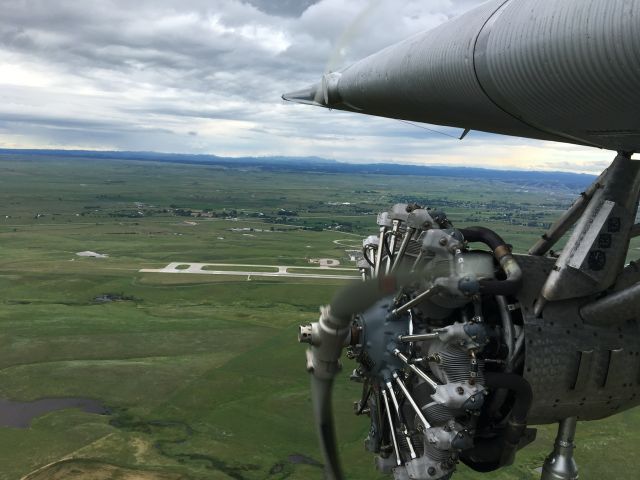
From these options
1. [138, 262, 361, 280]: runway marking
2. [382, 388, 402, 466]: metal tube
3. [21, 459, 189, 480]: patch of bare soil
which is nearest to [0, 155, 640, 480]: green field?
[21, 459, 189, 480]: patch of bare soil

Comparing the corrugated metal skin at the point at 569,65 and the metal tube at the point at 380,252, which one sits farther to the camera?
the metal tube at the point at 380,252

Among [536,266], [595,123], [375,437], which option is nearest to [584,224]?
[536,266]

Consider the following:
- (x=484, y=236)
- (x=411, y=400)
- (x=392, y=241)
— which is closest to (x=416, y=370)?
(x=411, y=400)

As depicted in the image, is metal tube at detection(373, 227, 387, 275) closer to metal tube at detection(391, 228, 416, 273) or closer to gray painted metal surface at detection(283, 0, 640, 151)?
metal tube at detection(391, 228, 416, 273)

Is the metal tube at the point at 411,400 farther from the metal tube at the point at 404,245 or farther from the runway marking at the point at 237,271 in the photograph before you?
the runway marking at the point at 237,271

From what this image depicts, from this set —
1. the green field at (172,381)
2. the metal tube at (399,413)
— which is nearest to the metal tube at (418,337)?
the metal tube at (399,413)
